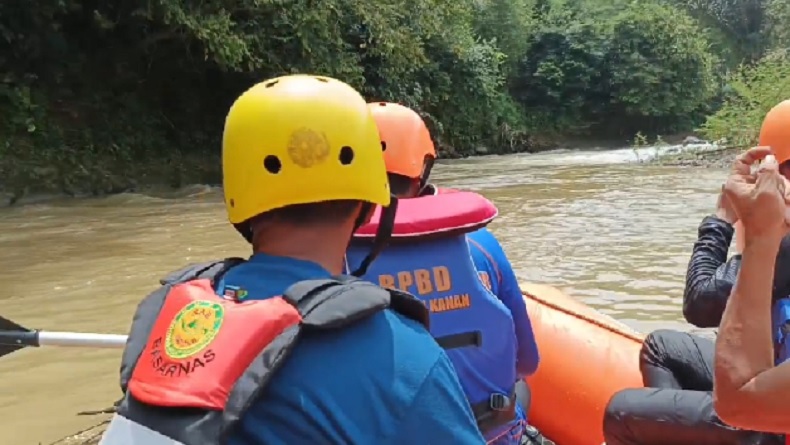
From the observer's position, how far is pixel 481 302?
6.83 feet

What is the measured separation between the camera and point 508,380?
2.17m

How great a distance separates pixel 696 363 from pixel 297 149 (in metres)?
1.73

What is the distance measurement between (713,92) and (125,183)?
18.9 m

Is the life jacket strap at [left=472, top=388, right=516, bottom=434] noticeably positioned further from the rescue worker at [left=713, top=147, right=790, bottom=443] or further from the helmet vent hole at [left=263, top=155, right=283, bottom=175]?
the helmet vent hole at [left=263, top=155, right=283, bottom=175]

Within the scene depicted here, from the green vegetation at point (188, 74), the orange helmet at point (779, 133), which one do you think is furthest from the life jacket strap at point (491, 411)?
the green vegetation at point (188, 74)

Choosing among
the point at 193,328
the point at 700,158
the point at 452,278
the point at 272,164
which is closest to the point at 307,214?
the point at 272,164

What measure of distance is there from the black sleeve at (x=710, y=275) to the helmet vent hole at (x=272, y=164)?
4.55 feet

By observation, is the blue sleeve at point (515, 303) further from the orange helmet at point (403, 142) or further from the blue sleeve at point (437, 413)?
the blue sleeve at point (437, 413)

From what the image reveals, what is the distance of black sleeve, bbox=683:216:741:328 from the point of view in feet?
7.21

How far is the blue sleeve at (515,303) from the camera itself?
2232mm

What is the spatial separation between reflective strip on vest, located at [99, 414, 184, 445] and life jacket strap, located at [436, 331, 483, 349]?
1117 millimetres

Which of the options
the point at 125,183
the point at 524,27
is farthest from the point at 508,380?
the point at 524,27

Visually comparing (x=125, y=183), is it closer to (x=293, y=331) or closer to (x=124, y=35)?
(x=124, y=35)

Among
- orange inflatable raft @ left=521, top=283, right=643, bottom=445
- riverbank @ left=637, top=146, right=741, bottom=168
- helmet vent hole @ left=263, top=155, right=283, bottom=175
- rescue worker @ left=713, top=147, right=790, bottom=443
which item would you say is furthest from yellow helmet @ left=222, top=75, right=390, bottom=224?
riverbank @ left=637, top=146, right=741, bottom=168
